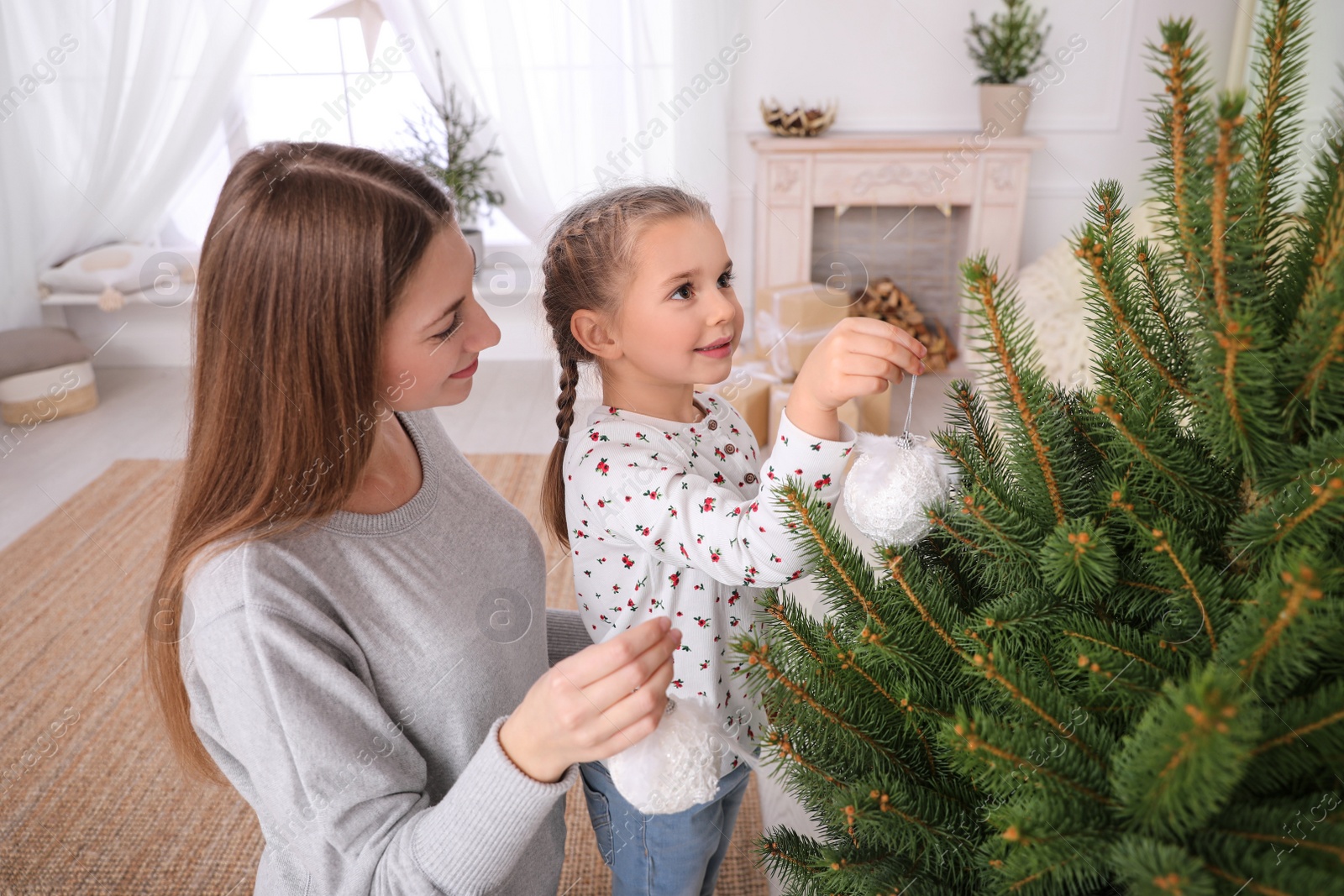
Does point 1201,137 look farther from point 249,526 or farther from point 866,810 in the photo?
point 249,526

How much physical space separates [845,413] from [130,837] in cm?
204

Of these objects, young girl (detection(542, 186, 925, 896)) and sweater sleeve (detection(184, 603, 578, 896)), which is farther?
young girl (detection(542, 186, 925, 896))

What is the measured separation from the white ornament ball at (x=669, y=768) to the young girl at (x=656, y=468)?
7.4 inches

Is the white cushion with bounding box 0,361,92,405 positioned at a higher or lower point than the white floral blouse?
lower

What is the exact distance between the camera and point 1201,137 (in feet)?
1.31

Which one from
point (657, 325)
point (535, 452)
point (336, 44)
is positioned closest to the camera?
point (657, 325)

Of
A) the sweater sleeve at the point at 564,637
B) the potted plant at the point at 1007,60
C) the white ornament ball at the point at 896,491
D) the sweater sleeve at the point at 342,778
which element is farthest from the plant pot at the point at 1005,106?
the sweater sleeve at the point at 342,778

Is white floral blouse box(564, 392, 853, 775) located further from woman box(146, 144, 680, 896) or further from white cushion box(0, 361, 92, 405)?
white cushion box(0, 361, 92, 405)

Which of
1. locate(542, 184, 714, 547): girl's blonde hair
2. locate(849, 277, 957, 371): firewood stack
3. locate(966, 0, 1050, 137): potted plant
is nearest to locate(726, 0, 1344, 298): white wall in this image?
locate(966, 0, 1050, 137): potted plant

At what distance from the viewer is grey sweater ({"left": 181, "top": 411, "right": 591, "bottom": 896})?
2.27ft

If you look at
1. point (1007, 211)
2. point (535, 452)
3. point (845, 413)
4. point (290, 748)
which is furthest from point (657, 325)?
point (1007, 211)

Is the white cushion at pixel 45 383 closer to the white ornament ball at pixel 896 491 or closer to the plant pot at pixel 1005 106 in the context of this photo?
the white ornament ball at pixel 896 491

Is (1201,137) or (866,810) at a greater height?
(1201,137)

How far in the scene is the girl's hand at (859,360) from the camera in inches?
25.8
